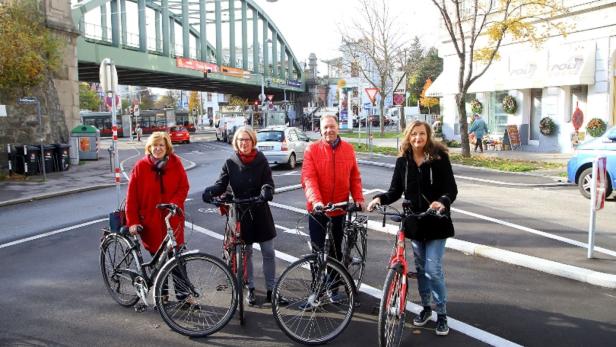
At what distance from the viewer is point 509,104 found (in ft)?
81.1

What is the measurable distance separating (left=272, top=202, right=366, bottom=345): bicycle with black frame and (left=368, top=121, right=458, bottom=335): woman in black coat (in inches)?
20.7

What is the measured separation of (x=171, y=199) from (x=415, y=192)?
2.20 meters

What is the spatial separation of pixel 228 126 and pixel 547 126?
1043 inches

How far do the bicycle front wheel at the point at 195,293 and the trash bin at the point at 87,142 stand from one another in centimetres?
2123

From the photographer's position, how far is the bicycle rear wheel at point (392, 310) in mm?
3959

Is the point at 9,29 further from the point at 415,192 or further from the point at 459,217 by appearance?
the point at 415,192

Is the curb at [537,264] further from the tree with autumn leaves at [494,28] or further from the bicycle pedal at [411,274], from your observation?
the tree with autumn leaves at [494,28]

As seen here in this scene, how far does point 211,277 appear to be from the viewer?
4.65 m

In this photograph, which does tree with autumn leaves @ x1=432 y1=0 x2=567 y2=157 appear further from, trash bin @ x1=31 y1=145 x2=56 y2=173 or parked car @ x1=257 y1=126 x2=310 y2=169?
trash bin @ x1=31 y1=145 x2=56 y2=173

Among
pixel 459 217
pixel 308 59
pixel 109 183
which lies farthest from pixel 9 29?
pixel 308 59

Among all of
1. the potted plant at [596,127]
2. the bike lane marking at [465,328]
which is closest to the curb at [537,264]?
the bike lane marking at [465,328]

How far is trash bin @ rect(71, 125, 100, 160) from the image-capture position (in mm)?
24109

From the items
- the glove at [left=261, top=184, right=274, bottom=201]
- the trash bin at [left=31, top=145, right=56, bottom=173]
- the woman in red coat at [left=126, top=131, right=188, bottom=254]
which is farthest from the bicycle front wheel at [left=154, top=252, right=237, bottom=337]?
the trash bin at [left=31, top=145, right=56, bottom=173]

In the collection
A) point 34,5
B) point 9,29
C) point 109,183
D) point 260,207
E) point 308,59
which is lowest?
point 109,183
